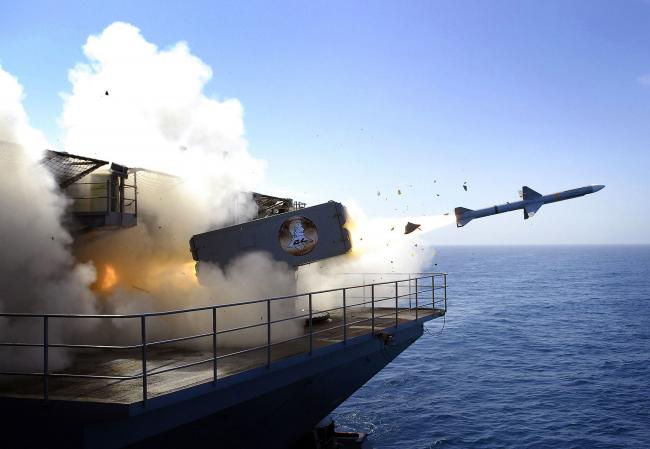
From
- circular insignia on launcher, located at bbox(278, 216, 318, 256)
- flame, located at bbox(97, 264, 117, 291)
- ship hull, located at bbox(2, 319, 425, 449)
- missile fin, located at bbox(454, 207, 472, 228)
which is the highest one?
missile fin, located at bbox(454, 207, 472, 228)

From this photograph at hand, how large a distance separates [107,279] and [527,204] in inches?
630

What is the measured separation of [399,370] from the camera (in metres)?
37.9

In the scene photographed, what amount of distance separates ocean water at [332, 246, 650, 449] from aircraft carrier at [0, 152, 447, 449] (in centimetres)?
741

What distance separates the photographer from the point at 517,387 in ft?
104

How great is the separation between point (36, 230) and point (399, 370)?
98.6 feet

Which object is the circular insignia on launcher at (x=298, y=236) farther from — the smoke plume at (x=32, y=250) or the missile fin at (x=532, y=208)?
the missile fin at (x=532, y=208)

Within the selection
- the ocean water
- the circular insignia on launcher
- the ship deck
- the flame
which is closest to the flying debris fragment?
the ocean water

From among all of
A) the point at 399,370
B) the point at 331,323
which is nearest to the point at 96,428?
the point at 331,323

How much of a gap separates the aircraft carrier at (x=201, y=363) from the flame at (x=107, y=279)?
4.57ft

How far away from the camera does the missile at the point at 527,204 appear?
2202 centimetres

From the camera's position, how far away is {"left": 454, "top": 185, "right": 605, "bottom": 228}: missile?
22.0m

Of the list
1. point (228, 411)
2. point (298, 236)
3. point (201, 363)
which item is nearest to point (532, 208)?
point (298, 236)

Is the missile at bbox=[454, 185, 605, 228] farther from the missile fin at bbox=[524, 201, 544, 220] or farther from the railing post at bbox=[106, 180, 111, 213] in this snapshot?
the railing post at bbox=[106, 180, 111, 213]

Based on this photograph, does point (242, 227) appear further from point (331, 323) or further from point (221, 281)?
point (331, 323)
